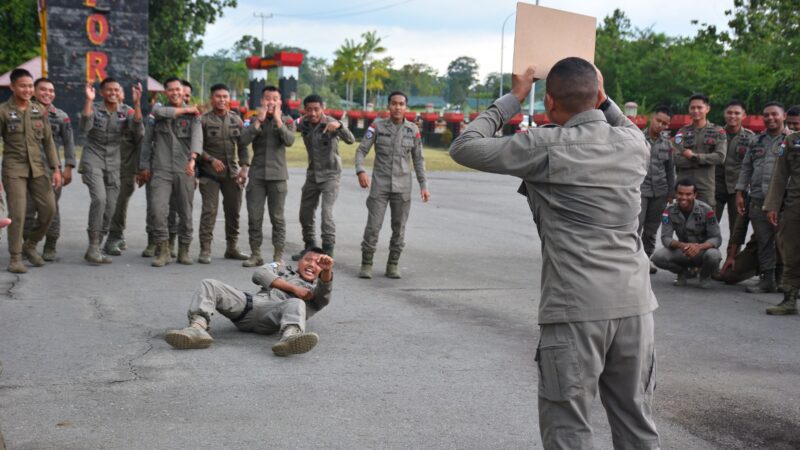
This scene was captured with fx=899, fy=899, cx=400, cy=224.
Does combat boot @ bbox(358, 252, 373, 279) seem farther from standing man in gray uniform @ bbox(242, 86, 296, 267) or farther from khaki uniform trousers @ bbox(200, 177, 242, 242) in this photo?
khaki uniform trousers @ bbox(200, 177, 242, 242)

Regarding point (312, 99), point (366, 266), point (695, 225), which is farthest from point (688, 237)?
point (312, 99)

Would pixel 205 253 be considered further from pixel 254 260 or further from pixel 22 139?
pixel 22 139

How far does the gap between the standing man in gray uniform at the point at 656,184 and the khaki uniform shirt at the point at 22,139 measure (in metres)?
7.03

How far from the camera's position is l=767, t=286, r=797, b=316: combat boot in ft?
28.3

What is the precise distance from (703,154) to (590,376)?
26.0 ft

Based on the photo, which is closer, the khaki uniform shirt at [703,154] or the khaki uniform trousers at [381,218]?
the khaki uniform trousers at [381,218]

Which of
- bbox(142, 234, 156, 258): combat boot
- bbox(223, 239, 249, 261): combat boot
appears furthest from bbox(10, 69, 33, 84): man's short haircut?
bbox(223, 239, 249, 261): combat boot

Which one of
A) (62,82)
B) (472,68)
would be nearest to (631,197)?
(62,82)

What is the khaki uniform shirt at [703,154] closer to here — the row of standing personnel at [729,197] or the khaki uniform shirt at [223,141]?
the row of standing personnel at [729,197]

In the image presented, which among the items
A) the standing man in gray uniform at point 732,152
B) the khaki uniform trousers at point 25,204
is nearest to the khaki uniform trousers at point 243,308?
the khaki uniform trousers at point 25,204

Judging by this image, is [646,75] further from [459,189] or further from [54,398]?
[54,398]

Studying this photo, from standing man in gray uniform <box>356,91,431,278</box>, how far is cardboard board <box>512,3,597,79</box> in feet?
20.4

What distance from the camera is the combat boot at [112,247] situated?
11.2m

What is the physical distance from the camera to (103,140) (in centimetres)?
1071
